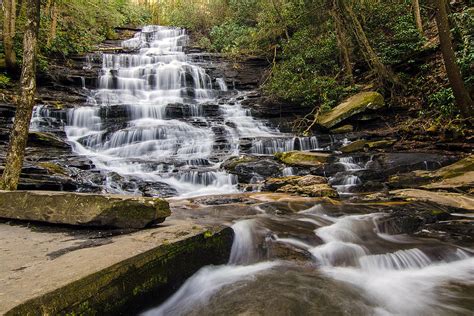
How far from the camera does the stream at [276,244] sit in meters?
3.66

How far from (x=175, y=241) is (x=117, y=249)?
574 mm

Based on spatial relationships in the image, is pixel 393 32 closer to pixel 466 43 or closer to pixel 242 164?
pixel 466 43

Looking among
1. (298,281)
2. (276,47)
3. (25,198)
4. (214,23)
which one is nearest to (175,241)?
(298,281)

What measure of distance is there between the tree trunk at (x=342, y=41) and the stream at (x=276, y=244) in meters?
4.00

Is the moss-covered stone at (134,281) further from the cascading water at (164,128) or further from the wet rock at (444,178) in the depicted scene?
the wet rock at (444,178)

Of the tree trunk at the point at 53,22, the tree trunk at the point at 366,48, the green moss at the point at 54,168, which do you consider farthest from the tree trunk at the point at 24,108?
the tree trunk at the point at 53,22

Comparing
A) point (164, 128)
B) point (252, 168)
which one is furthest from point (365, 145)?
point (164, 128)

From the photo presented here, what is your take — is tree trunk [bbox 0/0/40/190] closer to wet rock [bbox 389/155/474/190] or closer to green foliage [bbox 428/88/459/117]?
wet rock [bbox 389/155/474/190]

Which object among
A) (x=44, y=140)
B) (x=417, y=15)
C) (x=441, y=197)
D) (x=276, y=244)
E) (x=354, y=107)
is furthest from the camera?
(x=417, y=15)

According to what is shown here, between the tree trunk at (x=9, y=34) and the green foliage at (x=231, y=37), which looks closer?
the tree trunk at (x=9, y=34)

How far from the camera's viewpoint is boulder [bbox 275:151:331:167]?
416 inches

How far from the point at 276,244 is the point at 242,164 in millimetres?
5957

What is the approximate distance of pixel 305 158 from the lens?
35.4ft

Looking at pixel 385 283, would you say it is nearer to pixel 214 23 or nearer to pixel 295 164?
pixel 295 164
